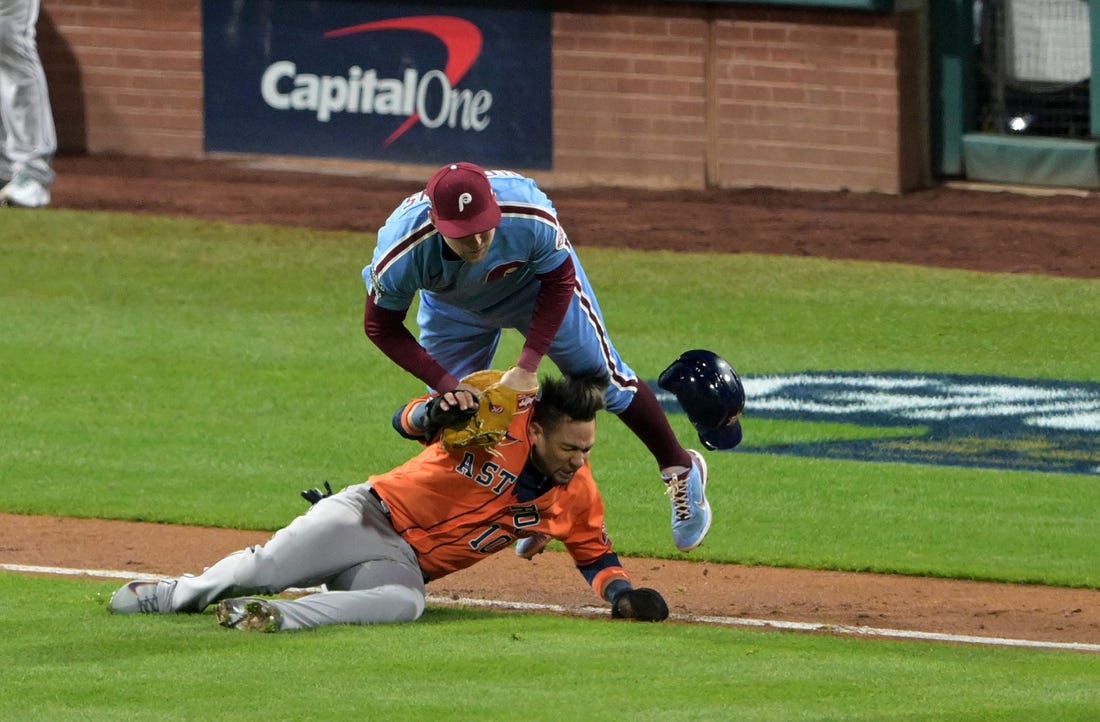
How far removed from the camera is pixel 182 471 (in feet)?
30.9

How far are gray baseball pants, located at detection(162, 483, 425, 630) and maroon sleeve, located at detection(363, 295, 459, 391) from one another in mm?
478

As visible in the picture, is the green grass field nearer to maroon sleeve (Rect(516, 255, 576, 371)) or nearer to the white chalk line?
the white chalk line

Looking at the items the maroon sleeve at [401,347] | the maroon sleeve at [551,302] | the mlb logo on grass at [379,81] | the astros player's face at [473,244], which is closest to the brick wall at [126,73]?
the mlb logo on grass at [379,81]

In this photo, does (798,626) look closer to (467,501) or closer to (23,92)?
(467,501)

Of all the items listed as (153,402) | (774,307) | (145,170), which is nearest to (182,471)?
(153,402)

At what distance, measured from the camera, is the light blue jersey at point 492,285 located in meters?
6.66

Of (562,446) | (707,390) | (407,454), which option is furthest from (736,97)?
(562,446)

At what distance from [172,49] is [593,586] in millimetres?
12663

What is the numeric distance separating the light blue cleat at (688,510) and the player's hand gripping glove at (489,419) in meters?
1.12

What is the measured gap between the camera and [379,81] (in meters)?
17.9

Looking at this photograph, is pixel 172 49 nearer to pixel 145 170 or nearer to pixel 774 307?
pixel 145 170

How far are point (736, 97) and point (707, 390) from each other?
9.47 metres

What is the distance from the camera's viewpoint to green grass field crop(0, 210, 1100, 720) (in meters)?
5.39

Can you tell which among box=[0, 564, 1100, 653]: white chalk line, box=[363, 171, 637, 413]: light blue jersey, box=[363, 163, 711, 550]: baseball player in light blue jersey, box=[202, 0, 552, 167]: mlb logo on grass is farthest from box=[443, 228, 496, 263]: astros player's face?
box=[202, 0, 552, 167]: mlb logo on grass
